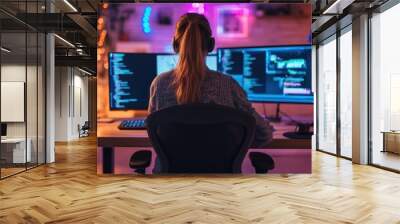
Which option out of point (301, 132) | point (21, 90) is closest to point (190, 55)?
point (301, 132)

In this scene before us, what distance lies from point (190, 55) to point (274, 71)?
1.46 metres

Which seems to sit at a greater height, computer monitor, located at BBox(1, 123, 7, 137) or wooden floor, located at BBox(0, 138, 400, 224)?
computer monitor, located at BBox(1, 123, 7, 137)

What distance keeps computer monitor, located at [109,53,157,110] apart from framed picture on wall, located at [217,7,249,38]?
1258mm

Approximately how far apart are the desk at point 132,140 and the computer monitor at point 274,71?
1.81 ft

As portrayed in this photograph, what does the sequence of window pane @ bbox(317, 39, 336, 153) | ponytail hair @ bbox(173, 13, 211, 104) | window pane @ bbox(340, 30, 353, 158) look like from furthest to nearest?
window pane @ bbox(317, 39, 336, 153) → window pane @ bbox(340, 30, 353, 158) → ponytail hair @ bbox(173, 13, 211, 104)

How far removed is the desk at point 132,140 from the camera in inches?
256

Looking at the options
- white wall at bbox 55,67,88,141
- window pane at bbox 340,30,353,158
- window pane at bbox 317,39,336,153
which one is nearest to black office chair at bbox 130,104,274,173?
window pane at bbox 340,30,353,158

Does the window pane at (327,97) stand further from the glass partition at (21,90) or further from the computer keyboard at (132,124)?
the glass partition at (21,90)

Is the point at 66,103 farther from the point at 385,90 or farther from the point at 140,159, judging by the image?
the point at 385,90

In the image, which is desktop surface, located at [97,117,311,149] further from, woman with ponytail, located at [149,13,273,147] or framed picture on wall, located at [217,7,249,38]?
framed picture on wall, located at [217,7,249,38]

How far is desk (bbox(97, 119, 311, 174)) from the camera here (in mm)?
6504

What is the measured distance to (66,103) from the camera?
16406 mm

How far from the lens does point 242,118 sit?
546cm

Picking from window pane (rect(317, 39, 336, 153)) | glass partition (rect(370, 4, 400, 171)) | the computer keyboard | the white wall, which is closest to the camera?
the computer keyboard
